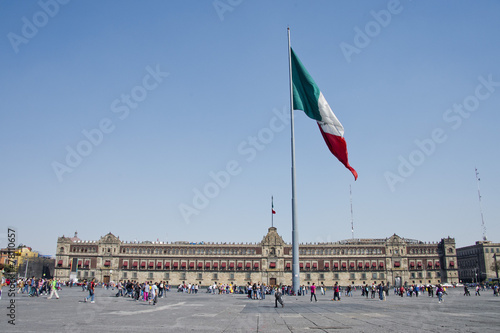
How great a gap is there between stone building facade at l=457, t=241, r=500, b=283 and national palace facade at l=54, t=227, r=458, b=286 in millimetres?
19913

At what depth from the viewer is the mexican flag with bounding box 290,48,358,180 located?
60.6 feet

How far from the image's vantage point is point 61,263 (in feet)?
298

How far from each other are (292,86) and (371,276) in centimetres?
8128

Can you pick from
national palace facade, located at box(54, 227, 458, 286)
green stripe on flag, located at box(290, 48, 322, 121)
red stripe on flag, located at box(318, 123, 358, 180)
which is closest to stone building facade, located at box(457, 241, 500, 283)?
national palace facade, located at box(54, 227, 458, 286)

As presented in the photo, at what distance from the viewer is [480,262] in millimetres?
107438

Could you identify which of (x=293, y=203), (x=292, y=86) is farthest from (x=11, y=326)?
(x=292, y=86)

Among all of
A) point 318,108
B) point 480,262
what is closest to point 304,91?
point 318,108

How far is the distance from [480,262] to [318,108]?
112281 millimetres

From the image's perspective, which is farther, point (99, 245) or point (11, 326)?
point (99, 245)

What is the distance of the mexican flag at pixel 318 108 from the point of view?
60.6 ft

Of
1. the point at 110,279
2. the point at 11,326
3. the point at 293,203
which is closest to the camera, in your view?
the point at 11,326

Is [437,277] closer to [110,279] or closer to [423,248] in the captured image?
[423,248]

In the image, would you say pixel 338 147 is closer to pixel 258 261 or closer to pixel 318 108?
pixel 318 108

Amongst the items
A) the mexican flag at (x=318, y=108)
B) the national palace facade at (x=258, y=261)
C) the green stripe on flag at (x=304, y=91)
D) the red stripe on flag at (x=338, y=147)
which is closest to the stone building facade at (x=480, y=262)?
the national palace facade at (x=258, y=261)
